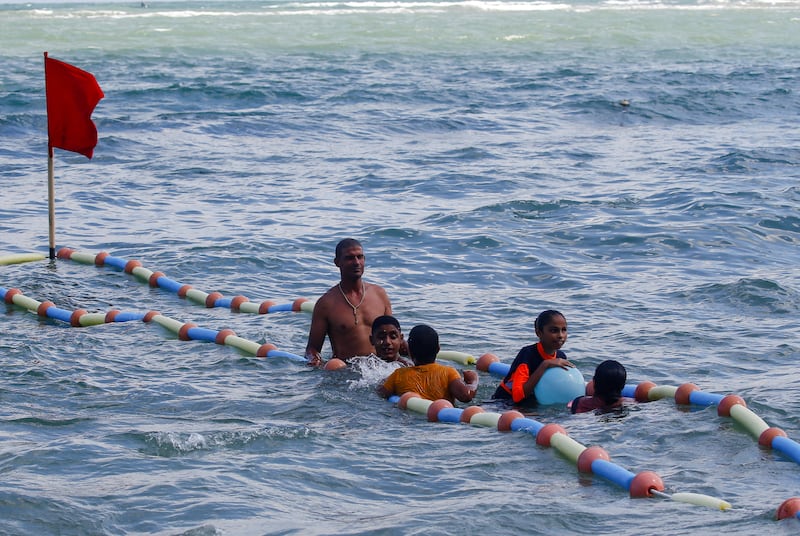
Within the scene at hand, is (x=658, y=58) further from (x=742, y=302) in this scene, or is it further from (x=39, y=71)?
(x=742, y=302)

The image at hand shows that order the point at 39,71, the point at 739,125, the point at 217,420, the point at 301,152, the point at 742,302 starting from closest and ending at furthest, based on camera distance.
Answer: the point at 217,420 < the point at 742,302 < the point at 301,152 < the point at 739,125 < the point at 39,71

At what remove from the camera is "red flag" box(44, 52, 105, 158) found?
14898mm

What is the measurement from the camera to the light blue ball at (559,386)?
9523mm

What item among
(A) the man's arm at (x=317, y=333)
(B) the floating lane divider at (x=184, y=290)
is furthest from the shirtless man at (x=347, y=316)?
(B) the floating lane divider at (x=184, y=290)

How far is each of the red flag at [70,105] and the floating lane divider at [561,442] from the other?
7002 millimetres

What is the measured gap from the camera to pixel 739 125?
26.7 meters

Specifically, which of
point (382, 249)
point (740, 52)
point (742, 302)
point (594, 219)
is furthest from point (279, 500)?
point (740, 52)

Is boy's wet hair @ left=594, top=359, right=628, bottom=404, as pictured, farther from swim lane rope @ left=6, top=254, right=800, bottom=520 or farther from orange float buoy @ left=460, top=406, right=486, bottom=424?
orange float buoy @ left=460, top=406, right=486, bottom=424

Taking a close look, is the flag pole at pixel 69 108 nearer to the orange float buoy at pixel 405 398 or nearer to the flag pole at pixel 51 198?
the flag pole at pixel 51 198

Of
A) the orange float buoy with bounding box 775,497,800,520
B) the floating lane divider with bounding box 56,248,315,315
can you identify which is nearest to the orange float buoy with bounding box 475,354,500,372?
the floating lane divider with bounding box 56,248,315,315

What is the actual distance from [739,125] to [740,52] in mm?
19044

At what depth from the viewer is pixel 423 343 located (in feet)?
31.6

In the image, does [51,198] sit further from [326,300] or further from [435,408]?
[435,408]

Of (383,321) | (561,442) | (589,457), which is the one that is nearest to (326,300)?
(383,321)
